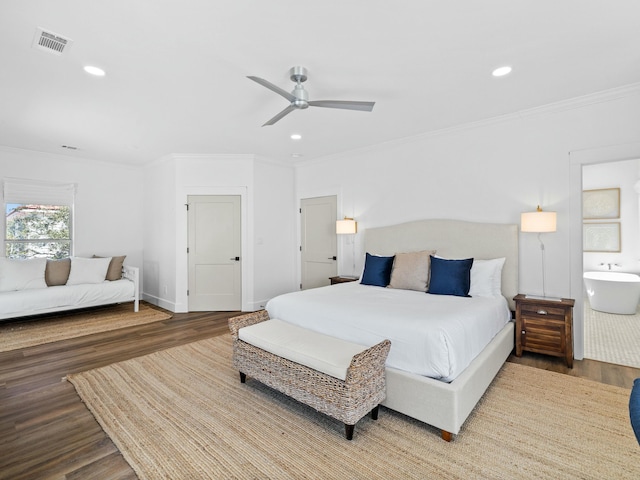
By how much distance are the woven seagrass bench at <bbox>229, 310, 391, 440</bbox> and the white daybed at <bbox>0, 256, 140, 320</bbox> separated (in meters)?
3.47

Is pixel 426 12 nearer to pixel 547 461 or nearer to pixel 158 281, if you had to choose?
pixel 547 461

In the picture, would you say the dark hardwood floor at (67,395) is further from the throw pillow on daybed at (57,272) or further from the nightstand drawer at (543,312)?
the throw pillow on daybed at (57,272)

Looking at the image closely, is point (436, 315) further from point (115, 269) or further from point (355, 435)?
point (115, 269)

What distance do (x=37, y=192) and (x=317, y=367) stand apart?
577 centimetres

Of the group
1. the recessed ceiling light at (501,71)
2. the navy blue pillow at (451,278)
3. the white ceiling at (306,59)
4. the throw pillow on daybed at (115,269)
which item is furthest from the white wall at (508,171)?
the throw pillow on daybed at (115,269)

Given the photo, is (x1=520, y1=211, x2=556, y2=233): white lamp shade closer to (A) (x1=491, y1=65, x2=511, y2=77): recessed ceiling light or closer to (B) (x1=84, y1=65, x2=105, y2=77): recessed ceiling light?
(A) (x1=491, y1=65, x2=511, y2=77): recessed ceiling light

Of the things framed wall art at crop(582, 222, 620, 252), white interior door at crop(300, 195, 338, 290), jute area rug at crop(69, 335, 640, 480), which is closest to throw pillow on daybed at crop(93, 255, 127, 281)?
jute area rug at crop(69, 335, 640, 480)

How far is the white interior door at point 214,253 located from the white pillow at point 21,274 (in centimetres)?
211

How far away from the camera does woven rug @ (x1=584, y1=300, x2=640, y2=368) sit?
323 centimetres

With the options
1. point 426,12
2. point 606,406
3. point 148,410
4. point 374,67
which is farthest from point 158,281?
point 606,406

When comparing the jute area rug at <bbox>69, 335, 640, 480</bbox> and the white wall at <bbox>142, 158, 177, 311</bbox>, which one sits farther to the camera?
the white wall at <bbox>142, 158, 177, 311</bbox>

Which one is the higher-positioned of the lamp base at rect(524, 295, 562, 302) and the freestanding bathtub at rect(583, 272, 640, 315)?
the lamp base at rect(524, 295, 562, 302)

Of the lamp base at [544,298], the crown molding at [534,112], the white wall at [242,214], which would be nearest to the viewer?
the crown molding at [534,112]

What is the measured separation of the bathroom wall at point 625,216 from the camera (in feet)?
17.0
